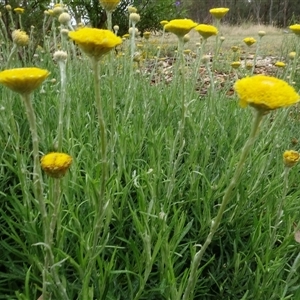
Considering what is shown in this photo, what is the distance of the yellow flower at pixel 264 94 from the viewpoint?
814 mm

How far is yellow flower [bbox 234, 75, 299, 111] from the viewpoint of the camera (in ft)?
2.67

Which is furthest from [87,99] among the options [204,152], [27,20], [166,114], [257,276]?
[27,20]

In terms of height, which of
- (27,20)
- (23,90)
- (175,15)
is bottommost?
(175,15)

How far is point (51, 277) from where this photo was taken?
1097 mm

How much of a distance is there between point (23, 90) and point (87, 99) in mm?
1720

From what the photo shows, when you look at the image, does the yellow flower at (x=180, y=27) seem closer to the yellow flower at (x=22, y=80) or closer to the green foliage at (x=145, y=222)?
the green foliage at (x=145, y=222)

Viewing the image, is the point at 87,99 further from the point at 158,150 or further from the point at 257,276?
the point at 257,276

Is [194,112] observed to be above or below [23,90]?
below

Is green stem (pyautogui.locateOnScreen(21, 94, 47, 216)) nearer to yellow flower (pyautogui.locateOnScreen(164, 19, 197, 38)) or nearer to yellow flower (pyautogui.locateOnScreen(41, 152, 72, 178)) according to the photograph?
yellow flower (pyautogui.locateOnScreen(41, 152, 72, 178))

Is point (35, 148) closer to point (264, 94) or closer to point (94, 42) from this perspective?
point (94, 42)

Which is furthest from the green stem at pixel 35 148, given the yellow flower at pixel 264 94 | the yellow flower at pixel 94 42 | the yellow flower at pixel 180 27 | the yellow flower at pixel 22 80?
the yellow flower at pixel 180 27

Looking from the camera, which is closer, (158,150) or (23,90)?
(23,90)

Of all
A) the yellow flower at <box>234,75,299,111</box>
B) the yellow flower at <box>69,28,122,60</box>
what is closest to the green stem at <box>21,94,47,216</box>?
the yellow flower at <box>69,28,122,60</box>

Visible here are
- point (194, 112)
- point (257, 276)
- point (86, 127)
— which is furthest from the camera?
point (194, 112)
